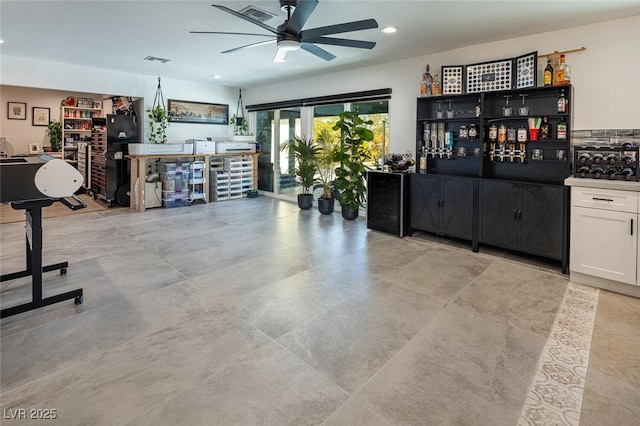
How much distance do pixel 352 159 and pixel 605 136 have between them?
3.22 m

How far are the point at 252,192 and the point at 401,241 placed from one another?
448 cm

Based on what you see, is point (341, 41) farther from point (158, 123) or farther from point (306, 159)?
point (158, 123)

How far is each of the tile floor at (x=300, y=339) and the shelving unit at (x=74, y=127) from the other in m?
6.31

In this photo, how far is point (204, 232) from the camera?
5.31 meters

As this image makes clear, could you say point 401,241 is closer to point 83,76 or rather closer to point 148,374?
point 148,374

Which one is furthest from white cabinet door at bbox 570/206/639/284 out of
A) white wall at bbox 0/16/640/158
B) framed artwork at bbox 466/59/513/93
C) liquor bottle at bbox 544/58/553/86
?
framed artwork at bbox 466/59/513/93

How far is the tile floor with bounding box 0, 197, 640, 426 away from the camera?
1.83 meters

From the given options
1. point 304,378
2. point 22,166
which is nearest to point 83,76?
point 22,166

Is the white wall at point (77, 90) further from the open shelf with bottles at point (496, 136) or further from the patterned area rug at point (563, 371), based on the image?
the patterned area rug at point (563, 371)

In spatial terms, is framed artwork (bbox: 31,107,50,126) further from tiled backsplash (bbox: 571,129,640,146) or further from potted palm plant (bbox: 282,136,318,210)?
tiled backsplash (bbox: 571,129,640,146)

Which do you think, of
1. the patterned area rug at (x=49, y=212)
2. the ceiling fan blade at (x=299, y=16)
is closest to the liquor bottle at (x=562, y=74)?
the ceiling fan blade at (x=299, y=16)

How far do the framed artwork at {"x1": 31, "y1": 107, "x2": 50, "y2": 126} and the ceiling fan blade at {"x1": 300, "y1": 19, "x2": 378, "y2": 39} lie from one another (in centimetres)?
953

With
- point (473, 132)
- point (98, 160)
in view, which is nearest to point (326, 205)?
point (473, 132)

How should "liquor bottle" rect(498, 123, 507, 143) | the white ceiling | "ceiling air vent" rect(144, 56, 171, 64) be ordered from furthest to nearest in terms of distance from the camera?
1. "ceiling air vent" rect(144, 56, 171, 64)
2. "liquor bottle" rect(498, 123, 507, 143)
3. the white ceiling
